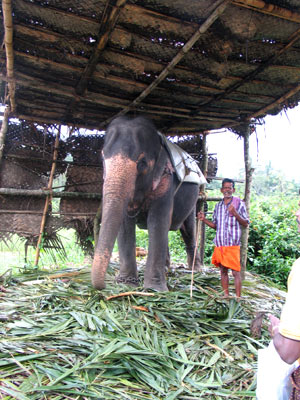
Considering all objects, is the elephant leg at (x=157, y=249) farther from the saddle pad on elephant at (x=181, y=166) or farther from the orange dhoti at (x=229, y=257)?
the orange dhoti at (x=229, y=257)

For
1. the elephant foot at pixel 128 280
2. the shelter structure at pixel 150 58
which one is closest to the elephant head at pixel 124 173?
the shelter structure at pixel 150 58

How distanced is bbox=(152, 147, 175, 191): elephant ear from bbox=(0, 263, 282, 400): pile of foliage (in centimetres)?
139

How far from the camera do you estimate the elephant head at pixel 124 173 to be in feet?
9.81

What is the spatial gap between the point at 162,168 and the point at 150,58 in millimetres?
1333

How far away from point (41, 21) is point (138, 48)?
3.06 ft

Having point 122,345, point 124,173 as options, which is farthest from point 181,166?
point 122,345

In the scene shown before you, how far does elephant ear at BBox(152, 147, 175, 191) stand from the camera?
4004 millimetres

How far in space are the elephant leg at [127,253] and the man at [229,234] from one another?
1124 millimetres

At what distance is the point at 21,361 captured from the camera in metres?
2.17

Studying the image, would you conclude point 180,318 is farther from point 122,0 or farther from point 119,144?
point 122,0

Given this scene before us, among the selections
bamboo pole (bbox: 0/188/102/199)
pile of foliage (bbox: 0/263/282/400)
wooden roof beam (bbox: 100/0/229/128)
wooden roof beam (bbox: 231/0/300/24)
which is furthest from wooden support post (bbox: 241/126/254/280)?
wooden roof beam (bbox: 231/0/300/24)

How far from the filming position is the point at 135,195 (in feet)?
12.6

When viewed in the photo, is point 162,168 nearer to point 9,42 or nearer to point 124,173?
point 124,173

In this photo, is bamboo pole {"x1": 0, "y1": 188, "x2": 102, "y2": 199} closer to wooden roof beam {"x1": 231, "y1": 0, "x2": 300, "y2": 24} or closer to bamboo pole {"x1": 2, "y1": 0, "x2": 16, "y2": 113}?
bamboo pole {"x1": 2, "y1": 0, "x2": 16, "y2": 113}
